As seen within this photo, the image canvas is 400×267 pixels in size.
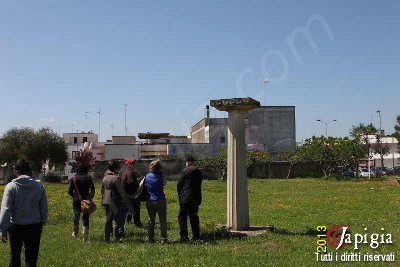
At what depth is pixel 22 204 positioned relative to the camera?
695cm

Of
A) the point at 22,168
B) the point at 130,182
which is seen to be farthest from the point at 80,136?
the point at 22,168

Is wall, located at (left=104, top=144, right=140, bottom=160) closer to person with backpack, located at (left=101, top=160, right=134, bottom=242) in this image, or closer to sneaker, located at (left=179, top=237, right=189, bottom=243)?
person with backpack, located at (left=101, top=160, right=134, bottom=242)

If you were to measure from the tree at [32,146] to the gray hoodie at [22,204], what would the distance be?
44.0 m

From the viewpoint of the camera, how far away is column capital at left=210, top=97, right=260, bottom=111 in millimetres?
10648

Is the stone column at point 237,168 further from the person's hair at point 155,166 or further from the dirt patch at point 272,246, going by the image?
the person's hair at point 155,166

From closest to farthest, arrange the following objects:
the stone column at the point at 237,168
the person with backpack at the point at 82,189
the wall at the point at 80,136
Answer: the person with backpack at the point at 82,189
the stone column at the point at 237,168
the wall at the point at 80,136

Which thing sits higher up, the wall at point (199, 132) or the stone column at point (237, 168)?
the wall at point (199, 132)

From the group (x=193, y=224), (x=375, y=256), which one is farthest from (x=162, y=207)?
(x=375, y=256)

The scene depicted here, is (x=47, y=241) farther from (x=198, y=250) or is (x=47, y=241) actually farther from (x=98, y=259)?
(x=198, y=250)

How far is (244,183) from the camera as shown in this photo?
10.9 meters

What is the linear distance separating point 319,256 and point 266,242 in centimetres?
159

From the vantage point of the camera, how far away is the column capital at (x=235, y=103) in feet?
34.9

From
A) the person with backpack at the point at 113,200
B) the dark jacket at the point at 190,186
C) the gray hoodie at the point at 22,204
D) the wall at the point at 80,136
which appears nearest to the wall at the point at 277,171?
the person with backpack at the point at 113,200

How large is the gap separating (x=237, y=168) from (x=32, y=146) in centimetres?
4337
